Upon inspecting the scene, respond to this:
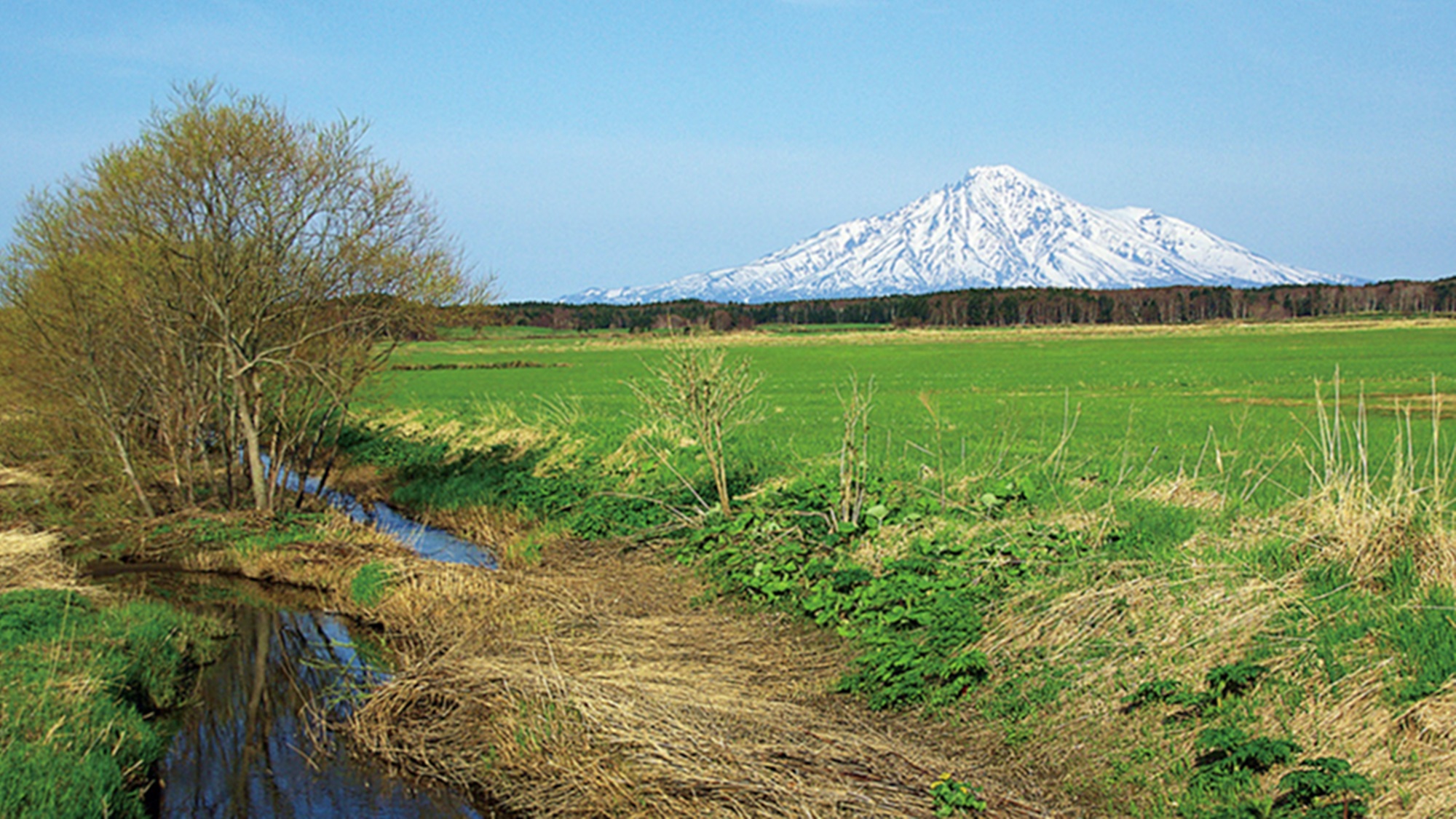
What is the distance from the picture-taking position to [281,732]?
421 inches

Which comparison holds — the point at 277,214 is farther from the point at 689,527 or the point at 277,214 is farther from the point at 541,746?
the point at 541,746

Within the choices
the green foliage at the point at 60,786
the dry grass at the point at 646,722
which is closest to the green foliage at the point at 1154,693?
the dry grass at the point at 646,722

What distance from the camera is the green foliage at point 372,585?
1516 centimetres

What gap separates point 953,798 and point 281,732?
738 centimetres

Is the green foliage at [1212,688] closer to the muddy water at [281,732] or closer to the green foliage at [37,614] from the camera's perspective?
the muddy water at [281,732]

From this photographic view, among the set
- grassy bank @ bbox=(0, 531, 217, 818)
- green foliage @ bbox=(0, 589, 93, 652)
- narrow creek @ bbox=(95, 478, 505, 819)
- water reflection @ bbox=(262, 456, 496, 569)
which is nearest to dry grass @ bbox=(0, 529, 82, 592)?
grassy bank @ bbox=(0, 531, 217, 818)

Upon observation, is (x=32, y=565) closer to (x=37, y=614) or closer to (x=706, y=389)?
(x=37, y=614)

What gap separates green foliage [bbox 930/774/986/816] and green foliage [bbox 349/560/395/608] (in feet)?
33.9

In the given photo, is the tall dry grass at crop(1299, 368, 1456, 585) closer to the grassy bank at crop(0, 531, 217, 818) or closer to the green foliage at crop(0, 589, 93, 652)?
the grassy bank at crop(0, 531, 217, 818)

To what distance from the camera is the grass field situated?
7066 millimetres

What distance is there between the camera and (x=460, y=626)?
1277cm

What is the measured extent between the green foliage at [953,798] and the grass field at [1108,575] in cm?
5

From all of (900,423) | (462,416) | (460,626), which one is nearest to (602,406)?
(462,416)

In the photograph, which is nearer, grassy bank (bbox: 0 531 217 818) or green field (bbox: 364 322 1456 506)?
grassy bank (bbox: 0 531 217 818)
